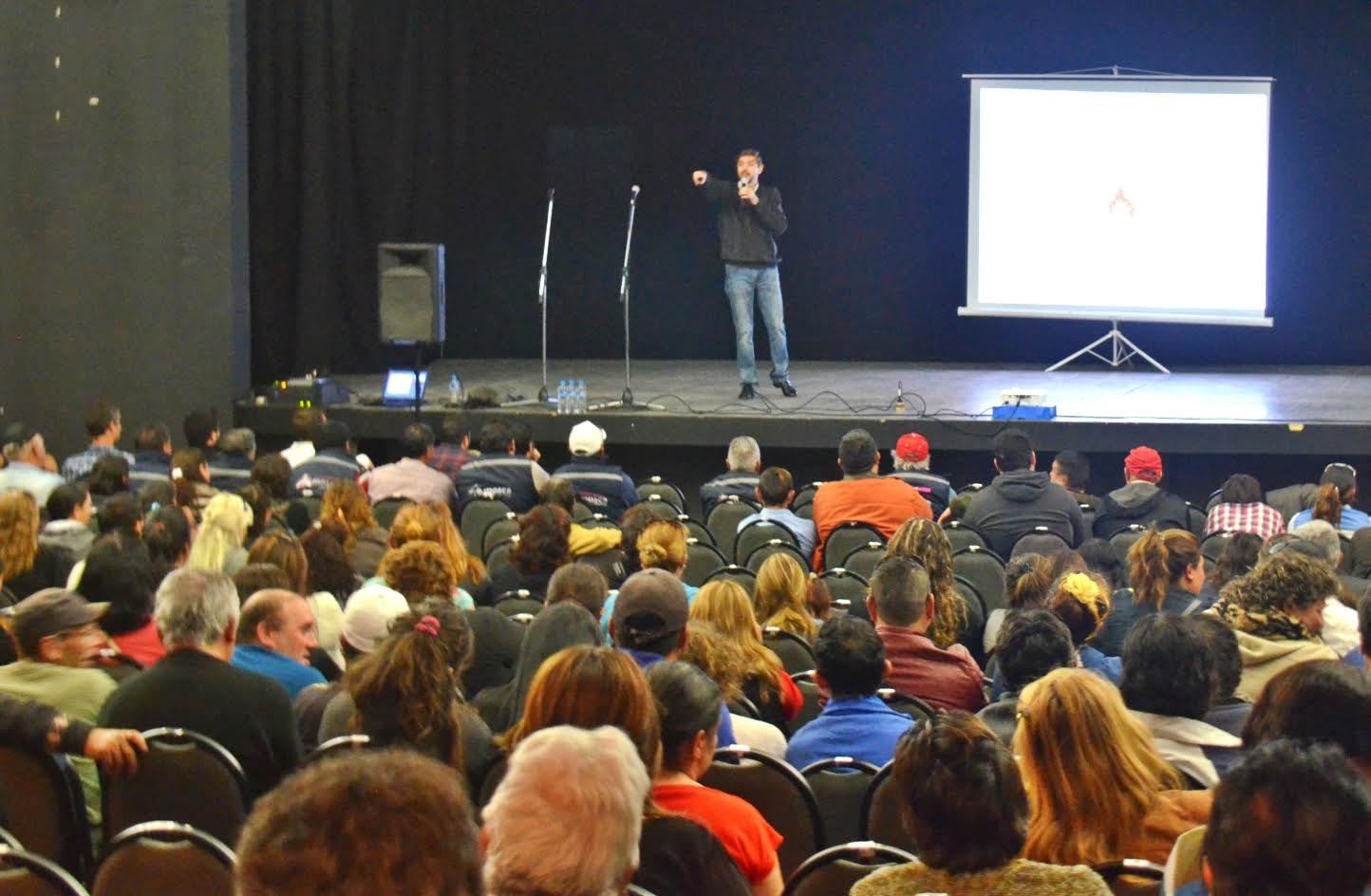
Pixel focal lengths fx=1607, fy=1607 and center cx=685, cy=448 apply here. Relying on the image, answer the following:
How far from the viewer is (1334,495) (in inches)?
244

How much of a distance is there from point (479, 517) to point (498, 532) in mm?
405

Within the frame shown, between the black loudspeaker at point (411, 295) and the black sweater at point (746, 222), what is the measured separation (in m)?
1.69

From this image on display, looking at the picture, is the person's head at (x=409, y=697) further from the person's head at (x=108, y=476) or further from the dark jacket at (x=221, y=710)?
the person's head at (x=108, y=476)

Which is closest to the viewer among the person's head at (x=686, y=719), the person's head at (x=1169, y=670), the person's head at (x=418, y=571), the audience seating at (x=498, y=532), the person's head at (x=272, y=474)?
the person's head at (x=686, y=719)

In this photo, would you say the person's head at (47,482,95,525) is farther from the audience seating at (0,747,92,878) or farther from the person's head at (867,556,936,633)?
the person's head at (867,556,936,633)

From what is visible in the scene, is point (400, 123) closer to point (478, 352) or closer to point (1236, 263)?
point (478, 352)

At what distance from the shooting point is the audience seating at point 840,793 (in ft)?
10.4

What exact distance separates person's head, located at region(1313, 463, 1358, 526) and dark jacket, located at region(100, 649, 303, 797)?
436 centimetres

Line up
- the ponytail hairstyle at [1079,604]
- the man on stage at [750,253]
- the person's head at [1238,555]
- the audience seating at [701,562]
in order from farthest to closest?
1. the man on stage at [750,253]
2. the audience seating at [701,562]
3. the person's head at [1238,555]
4. the ponytail hairstyle at [1079,604]

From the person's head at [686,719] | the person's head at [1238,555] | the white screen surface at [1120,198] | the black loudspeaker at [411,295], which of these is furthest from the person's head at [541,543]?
the white screen surface at [1120,198]

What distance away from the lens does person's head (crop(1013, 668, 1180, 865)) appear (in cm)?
270

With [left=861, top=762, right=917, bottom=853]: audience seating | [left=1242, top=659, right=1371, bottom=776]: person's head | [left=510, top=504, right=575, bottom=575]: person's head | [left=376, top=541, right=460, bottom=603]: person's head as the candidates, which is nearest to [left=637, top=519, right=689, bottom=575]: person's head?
[left=510, top=504, right=575, bottom=575]: person's head

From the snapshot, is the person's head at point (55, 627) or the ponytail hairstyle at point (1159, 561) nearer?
the person's head at point (55, 627)

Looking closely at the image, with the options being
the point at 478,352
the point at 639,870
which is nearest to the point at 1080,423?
the point at 478,352
